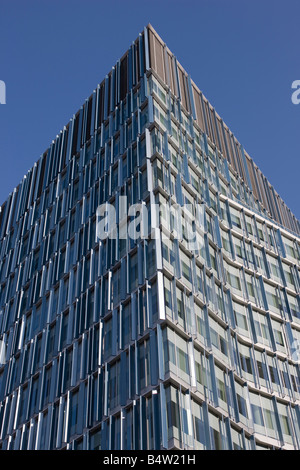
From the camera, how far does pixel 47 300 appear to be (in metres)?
54.5

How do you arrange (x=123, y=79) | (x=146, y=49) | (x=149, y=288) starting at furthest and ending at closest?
(x=123, y=79) → (x=146, y=49) → (x=149, y=288)

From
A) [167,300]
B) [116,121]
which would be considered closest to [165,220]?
[167,300]

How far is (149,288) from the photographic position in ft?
141

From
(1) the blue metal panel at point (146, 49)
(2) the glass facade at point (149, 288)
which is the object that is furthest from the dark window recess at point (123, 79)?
(1) the blue metal panel at point (146, 49)

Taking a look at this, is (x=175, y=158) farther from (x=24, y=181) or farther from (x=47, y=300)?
(x=24, y=181)

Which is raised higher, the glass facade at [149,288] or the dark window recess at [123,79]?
the dark window recess at [123,79]

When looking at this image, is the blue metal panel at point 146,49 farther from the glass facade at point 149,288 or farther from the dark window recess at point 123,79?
the dark window recess at point 123,79

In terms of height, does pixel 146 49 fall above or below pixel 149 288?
above

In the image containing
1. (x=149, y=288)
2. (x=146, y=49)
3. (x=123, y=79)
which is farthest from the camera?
(x=123, y=79)

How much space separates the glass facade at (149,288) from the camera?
40.1 m

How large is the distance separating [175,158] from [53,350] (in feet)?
65.3

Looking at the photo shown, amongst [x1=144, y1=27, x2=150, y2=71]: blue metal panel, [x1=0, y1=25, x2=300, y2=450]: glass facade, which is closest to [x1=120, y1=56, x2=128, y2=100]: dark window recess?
[x1=0, y1=25, x2=300, y2=450]: glass facade

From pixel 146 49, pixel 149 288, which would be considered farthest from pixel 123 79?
pixel 149 288

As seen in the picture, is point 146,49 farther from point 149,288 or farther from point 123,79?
point 149,288
